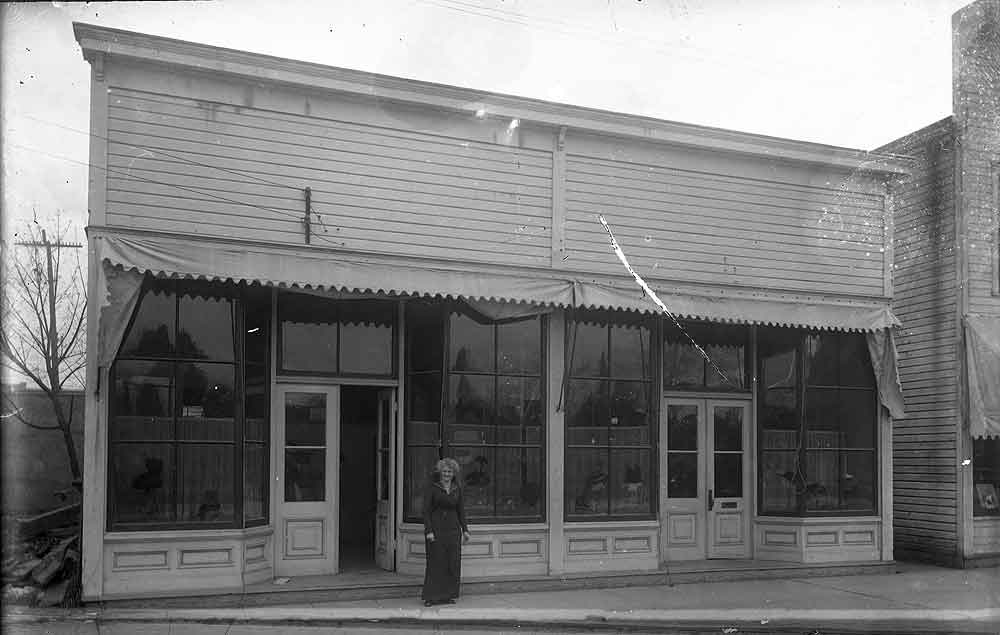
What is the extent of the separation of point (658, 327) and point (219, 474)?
5.91 m

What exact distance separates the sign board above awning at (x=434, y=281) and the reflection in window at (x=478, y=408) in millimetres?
540

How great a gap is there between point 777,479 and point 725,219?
371 centimetres

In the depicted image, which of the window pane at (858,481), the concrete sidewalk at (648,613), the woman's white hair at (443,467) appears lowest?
the concrete sidewalk at (648,613)

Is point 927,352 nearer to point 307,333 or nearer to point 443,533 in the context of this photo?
point 443,533

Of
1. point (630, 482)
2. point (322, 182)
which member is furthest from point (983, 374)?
point (322, 182)

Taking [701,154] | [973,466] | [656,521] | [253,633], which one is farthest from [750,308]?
[253,633]

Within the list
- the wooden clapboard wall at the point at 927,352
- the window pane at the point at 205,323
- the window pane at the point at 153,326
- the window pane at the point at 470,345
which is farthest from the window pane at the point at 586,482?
the wooden clapboard wall at the point at 927,352

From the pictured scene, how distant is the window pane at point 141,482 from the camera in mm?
9992

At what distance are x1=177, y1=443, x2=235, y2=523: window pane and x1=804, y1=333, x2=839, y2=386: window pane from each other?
26.0ft

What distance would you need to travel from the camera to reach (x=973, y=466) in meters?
14.0

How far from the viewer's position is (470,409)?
1170cm

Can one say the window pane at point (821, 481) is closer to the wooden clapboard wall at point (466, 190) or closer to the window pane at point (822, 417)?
the window pane at point (822, 417)

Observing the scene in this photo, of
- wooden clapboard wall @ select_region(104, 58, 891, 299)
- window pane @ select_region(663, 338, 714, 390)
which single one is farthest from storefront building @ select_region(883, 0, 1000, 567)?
window pane @ select_region(663, 338, 714, 390)

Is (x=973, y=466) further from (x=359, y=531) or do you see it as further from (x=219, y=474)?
(x=219, y=474)
